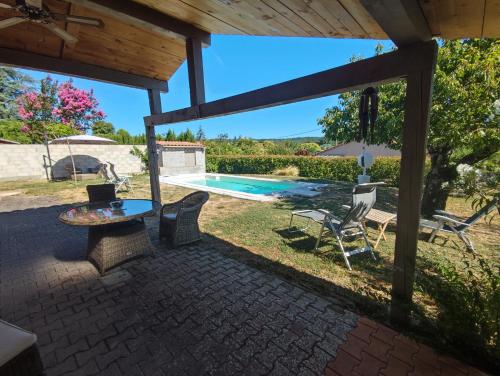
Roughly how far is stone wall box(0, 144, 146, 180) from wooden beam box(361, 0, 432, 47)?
1572 cm

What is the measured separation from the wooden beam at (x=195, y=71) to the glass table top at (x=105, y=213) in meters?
1.81

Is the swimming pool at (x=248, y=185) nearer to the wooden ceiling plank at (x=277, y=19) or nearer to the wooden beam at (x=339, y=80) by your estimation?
the wooden beam at (x=339, y=80)

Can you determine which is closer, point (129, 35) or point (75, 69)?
point (129, 35)

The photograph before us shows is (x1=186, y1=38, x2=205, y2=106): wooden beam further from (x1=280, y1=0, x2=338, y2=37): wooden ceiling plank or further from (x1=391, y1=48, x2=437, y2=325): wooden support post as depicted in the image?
(x1=391, y1=48, x2=437, y2=325): wooden support post

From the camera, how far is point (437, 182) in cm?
506

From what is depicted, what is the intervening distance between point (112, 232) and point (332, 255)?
10.3 feet

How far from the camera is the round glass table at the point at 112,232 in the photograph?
9.48 ft

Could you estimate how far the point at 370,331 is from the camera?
1987mm

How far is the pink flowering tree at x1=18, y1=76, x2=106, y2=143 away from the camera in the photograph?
51.3ft

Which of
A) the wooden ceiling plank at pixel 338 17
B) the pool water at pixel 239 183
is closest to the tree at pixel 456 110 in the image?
the wooden ceiling plank at pixel 338 17

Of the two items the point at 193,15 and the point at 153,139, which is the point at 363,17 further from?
the point at 153,139

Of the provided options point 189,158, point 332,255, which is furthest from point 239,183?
point 332,255

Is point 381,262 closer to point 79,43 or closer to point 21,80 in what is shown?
point 79,43

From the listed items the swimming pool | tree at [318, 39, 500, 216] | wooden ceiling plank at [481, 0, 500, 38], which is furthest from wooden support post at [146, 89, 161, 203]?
tree at [318, 39, 500, 216]
